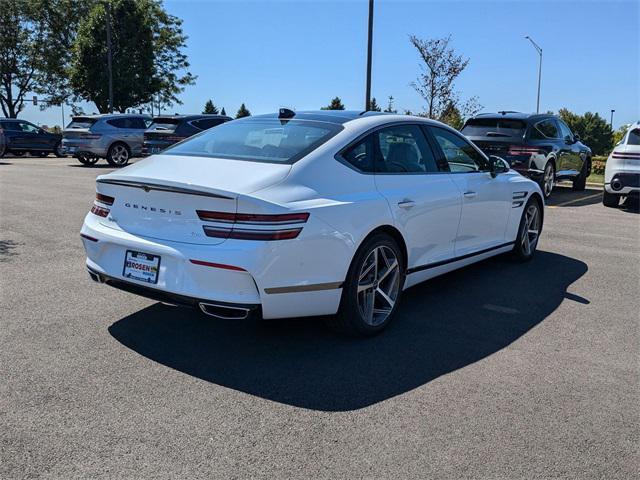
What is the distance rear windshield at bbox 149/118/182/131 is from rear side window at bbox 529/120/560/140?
→ 10.2 m

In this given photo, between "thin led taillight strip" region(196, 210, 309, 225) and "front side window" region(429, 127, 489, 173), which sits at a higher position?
"front side window" region(429, 127, 489, 173)

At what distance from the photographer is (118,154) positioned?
2097 centimetres

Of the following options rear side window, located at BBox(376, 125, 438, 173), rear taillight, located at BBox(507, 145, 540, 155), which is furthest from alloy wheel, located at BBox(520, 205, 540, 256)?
rear taillight, located at BBox(507, 145, 540, 155)

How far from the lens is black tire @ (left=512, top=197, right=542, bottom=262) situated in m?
→ 6.68

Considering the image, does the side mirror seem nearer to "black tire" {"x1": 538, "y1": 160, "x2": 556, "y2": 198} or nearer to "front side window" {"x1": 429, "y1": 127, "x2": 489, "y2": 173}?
"front side window" {"x1": 429, "y1": 127, "x2": 489, "y2": 173}

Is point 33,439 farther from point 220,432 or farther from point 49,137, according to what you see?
point 49,137

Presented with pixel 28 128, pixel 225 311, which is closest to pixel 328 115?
pixel 225 311

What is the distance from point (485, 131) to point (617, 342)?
822 centimetres

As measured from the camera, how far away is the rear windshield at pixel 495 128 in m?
11.8

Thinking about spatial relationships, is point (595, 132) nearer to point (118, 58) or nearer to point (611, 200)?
point (118, 58)

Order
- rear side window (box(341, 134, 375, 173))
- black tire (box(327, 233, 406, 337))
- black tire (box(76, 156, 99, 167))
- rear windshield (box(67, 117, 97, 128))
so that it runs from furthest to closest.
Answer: black tire (box(76, 156, 99, 167))
rear windshield (box(67, 117, 97, 128))
rear side window (box(341, 134, 375, 173))
black tire (box(327, 233, 406, 337))

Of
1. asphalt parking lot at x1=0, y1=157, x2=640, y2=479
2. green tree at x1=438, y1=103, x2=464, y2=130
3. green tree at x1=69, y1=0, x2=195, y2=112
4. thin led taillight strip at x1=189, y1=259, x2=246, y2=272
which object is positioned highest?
green tree at x1=69, y1=0, x2=195, y2=112

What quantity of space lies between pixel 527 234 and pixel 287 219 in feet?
13.5

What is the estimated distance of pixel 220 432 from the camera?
2.99m
